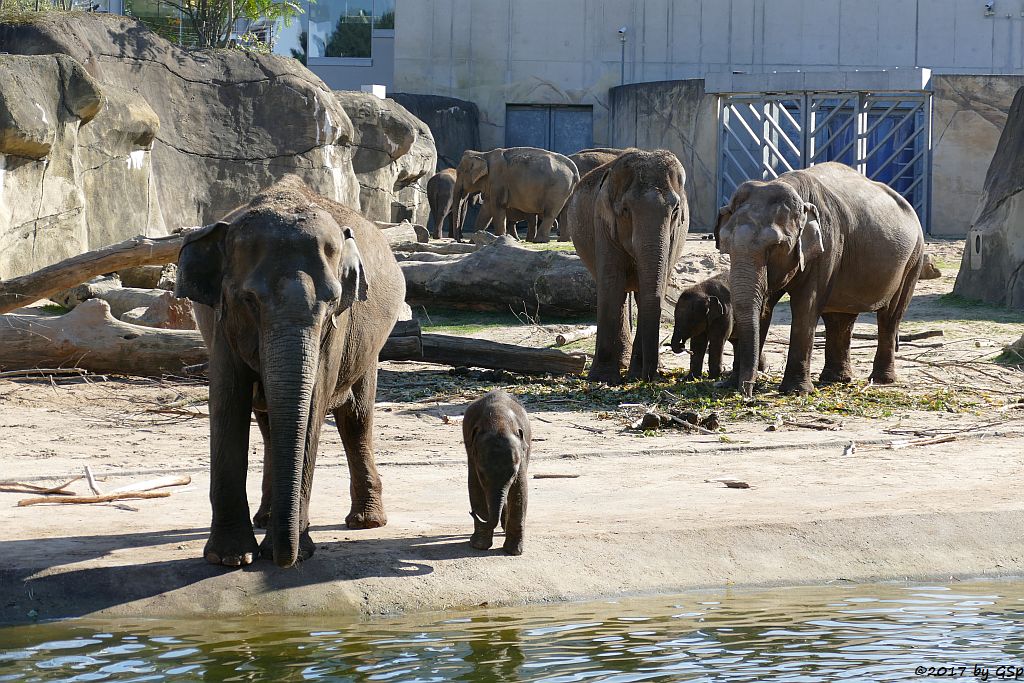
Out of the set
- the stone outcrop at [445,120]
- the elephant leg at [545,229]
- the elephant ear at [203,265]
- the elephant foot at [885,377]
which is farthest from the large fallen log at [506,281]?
the stone outcrop at [445,120]

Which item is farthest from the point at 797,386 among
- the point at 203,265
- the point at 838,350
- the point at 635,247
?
the point at 203,265

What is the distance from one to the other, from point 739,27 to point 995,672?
35.2 m

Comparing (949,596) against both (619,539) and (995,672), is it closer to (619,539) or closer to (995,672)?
(995,672)

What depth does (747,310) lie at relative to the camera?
10.4 m

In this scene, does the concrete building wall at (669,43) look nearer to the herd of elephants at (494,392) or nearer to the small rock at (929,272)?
the small rock at (929,272)

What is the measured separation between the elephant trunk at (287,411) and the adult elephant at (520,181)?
22.6 metres

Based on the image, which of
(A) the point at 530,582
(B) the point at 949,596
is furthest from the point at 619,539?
(B) the point at 949,596

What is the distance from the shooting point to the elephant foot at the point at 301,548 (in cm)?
541

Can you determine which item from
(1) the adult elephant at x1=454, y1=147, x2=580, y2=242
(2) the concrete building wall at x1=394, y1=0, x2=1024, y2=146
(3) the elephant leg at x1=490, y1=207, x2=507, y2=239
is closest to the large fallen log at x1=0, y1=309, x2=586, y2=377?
(1) the adult elephant at x1=454, y1=147, x2=580, y2=242

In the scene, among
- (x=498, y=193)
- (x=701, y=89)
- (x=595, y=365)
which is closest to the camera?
(x=595, y=365)

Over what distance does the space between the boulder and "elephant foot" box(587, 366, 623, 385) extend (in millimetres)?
5930

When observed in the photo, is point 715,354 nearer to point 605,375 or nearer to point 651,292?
point 651,292

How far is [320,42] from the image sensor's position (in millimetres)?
39125

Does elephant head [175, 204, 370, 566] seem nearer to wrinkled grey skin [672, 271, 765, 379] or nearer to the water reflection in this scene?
the water reflection
